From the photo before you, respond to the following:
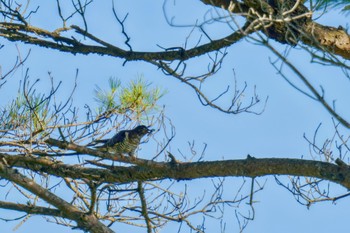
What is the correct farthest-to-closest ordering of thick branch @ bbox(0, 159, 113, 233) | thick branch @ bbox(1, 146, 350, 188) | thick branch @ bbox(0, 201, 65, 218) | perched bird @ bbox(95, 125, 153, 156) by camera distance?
perched bird @ bbox(95, 125, 153, 156) → thick branch @ bbox(0, 201, 65, 218) → thick branch @ bbox(0, 159, 113, 233) → thick branch @ bbox(1, 146, 350, 188)

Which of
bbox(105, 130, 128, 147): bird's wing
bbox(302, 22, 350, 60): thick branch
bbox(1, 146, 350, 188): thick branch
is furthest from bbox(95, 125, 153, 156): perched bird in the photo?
bbox(302, 22, 350, 60): thick branch

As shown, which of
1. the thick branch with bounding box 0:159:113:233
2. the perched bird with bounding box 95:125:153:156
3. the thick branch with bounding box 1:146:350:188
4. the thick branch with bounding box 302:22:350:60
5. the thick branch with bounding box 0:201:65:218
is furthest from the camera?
the perched bird with bounding box 95:125:153:156

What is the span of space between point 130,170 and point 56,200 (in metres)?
0.41

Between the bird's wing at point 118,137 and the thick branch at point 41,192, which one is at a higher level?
the bird's wing at point 118,137

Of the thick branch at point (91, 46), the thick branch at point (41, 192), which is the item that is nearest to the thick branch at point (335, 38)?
the thick branch at point (91, 46)

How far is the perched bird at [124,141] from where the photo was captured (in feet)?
16.5

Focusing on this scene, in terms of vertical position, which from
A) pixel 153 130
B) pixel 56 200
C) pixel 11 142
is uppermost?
pixel 153 130

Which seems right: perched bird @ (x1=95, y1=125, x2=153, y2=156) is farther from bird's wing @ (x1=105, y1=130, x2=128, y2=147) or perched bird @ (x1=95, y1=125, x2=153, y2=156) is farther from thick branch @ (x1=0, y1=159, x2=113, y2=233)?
thick branch @ (x1=0, y1=159, x2=113, y2=233)

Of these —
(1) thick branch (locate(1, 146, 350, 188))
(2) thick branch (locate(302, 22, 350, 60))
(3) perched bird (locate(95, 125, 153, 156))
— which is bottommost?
(1) thick branch (locate(1, 146, 350, 188))

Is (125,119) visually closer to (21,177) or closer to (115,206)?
(115,206)

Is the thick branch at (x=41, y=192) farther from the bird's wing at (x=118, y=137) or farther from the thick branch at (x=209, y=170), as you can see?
the bird's wing at (x=118, y=137)

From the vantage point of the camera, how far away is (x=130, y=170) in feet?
14.6

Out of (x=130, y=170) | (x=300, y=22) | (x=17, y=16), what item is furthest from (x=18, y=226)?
(x=300, y=22)

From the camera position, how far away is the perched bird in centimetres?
502
